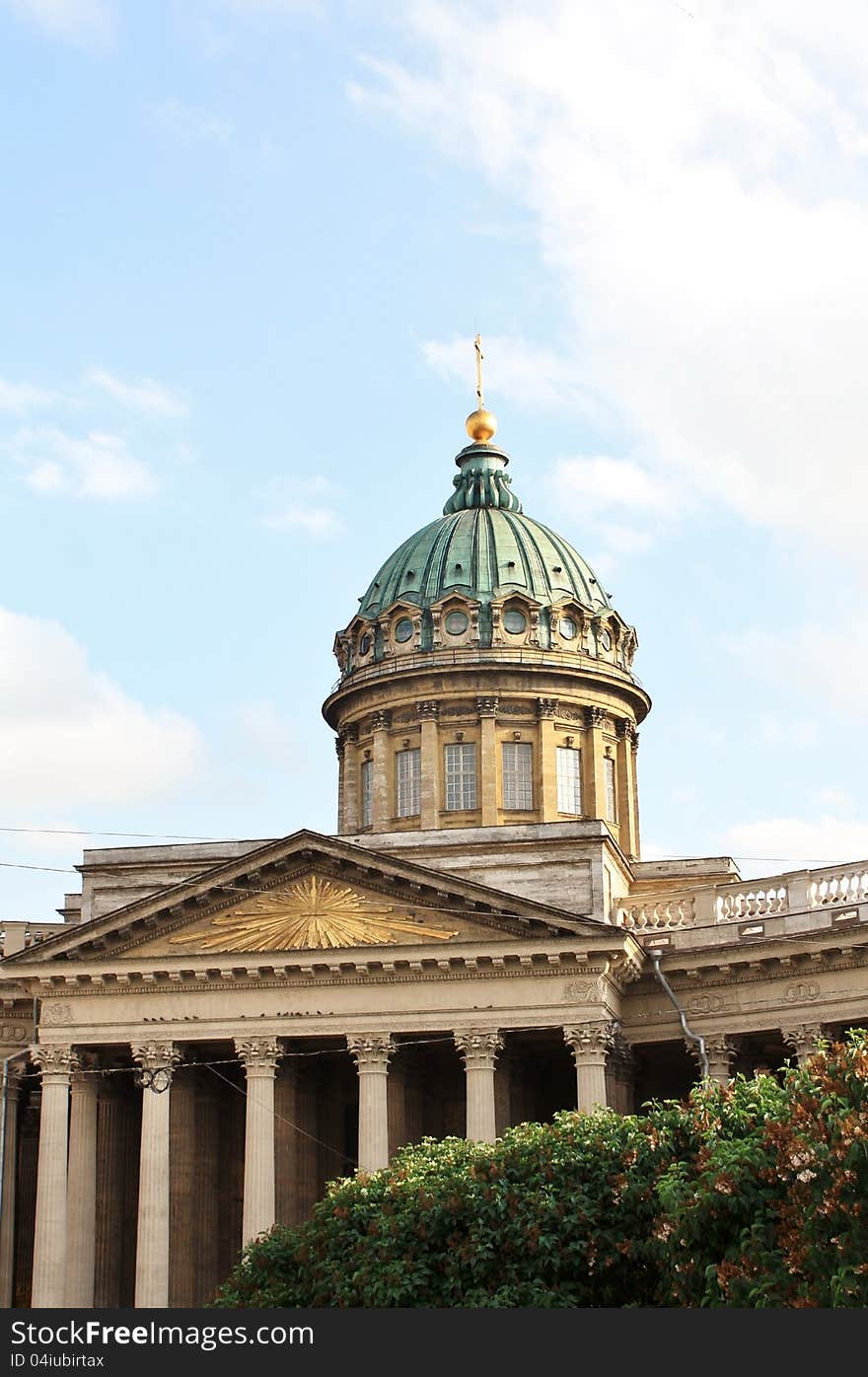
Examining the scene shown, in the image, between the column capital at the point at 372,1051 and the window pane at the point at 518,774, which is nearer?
the column capital at the point at 372,1051

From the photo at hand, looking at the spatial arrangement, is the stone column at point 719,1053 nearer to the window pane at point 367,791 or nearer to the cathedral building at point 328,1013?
the cathedral building at point 328,1013

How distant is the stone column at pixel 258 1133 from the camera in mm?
47750

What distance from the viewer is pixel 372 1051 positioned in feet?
160

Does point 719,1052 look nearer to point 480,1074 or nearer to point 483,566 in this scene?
point 480,1074

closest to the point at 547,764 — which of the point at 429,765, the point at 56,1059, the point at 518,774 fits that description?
the point at 518,774

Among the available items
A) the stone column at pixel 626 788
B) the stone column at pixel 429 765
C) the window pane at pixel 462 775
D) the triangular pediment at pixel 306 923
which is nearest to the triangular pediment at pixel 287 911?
the triangular pediment at pixel 306 923

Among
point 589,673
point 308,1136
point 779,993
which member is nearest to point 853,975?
point 779,993

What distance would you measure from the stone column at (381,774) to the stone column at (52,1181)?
16.5m

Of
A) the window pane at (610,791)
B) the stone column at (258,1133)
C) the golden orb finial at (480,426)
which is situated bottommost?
the stone column at (258,1133)

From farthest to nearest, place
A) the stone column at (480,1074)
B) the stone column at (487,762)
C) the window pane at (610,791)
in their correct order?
1. the window pane at (610,791)
2. the stone column at (487,762)
3. the stone column at (480,1074)

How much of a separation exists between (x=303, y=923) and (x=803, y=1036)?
12.5 meters

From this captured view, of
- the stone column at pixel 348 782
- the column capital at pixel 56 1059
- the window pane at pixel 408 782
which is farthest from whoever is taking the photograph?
the stone column at pixel 348 782

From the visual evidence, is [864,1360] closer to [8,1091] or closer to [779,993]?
[779,993]

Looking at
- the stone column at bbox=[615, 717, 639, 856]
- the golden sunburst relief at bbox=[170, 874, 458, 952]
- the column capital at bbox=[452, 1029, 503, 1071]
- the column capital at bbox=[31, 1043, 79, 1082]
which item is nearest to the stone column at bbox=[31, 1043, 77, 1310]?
the column capital at bbox=[31, 1043, 79, 1082]
